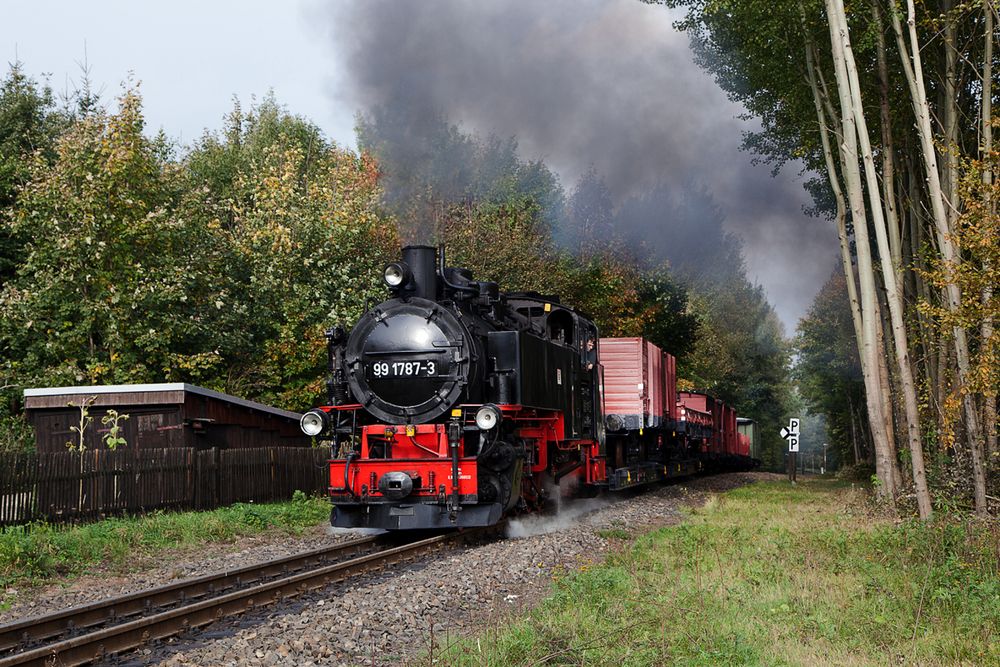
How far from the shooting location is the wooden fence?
1362 cm

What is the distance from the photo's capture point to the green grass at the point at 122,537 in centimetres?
1077

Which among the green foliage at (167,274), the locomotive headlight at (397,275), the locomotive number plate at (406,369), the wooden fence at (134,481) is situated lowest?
the wooden fence at (134,481)

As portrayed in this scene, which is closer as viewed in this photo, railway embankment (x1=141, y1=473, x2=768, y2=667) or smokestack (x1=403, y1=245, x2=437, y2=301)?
railway embankment (x1=141, y1=473, x2=768, y2=667)

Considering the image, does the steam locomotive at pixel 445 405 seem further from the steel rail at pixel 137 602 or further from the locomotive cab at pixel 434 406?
the steel rail at pixel 137 602

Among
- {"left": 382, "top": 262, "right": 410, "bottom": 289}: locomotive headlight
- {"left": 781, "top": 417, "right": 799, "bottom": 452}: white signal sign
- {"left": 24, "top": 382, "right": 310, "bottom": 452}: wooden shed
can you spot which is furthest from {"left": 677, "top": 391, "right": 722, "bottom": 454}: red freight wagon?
{"left": 382, "top": 262, "right": 410, "bottom": 289}: locomotive headlight

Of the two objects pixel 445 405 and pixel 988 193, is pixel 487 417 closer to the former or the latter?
pixel 445 405

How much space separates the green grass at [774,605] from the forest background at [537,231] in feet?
11.8

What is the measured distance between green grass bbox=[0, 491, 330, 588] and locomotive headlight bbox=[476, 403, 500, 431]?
169 inches

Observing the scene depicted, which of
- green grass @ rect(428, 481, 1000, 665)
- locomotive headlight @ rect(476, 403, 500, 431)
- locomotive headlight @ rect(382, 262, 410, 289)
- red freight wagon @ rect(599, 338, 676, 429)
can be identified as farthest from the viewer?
red freight wagon @ rect(599, 338, 676, 429)

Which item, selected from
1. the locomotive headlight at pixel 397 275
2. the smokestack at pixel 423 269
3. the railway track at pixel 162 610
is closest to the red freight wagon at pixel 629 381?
the smokestack at pixel 423 269

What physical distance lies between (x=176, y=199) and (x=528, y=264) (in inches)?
463

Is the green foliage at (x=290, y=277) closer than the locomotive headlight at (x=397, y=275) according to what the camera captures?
No

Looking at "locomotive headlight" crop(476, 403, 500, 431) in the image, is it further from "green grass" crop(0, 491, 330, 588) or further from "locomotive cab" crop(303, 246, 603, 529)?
"green grass" crop(0, 491, 330, 588)

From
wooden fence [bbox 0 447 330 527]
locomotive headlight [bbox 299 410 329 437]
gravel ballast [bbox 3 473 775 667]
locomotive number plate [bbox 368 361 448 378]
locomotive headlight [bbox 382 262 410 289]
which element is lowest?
gravel ballast [bbox 3 473 775 667]
